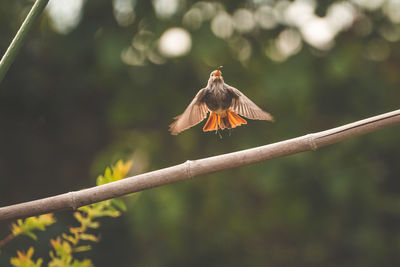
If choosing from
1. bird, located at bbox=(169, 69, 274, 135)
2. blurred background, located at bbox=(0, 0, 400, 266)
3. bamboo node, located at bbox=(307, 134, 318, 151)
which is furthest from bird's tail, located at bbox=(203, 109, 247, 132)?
blurred background, located at bbox=(0, 0, 400, 266)

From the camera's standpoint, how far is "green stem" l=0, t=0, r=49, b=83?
0.76 metres

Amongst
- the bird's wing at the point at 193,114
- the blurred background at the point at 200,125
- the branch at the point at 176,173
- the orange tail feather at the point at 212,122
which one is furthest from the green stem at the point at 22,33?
the blurred background at the point at 200,125

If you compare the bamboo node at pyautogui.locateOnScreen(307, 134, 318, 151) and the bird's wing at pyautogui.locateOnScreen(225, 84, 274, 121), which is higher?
the bird's wing at pyautogui.locateOnScreen(225, 84, 274, 121)

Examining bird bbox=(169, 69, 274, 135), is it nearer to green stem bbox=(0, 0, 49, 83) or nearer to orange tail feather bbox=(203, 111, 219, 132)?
orange tail feather bbox=(203, 111, 219, 132)

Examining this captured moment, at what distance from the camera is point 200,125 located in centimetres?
317

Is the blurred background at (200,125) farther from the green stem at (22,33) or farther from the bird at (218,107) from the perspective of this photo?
the green stem at (22,33)

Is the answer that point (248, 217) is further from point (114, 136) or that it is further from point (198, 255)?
point (114, 136)

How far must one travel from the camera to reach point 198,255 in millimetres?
4488

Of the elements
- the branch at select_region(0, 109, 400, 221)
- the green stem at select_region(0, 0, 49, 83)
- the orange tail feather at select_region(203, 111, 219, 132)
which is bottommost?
the branch at select_region(0, 109, 400, 221)

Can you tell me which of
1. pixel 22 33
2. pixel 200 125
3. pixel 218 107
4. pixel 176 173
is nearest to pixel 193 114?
pixel 218 107

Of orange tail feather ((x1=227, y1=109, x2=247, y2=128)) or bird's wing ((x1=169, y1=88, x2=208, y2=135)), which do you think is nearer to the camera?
bird's wing ((x1=169, y1=88, x2=208, y2=135))

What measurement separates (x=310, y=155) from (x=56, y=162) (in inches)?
108

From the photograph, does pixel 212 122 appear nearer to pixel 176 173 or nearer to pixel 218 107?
pixel 218 107

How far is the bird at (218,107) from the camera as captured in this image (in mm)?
1161
